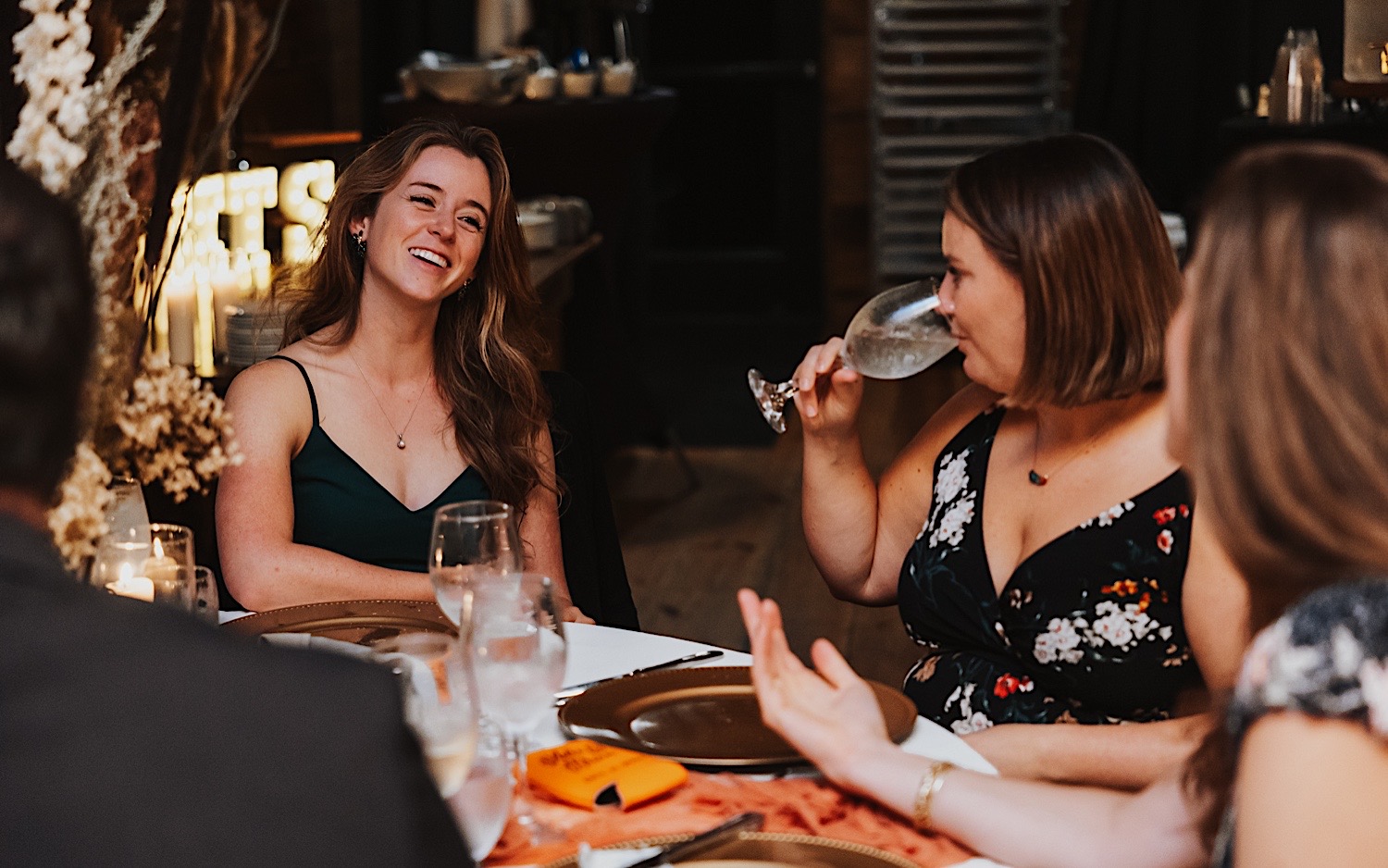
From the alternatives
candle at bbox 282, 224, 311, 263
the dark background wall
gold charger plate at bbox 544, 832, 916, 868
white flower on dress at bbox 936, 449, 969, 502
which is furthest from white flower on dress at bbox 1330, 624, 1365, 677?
the dark background wall

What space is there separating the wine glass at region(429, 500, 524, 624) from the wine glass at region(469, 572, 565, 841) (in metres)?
0.19

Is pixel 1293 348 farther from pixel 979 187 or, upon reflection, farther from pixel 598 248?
pixel 598 248

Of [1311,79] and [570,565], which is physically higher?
[1311,79]

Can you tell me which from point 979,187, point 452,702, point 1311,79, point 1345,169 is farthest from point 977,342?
point 1311,79

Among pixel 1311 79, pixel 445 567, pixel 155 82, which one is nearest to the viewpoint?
pixel 155 82

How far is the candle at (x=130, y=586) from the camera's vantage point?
4.85 ft

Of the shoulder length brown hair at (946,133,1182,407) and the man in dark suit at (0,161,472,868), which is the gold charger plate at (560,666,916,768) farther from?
the man in dark suit at (0,161,472,868)

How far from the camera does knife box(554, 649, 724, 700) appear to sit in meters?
1.59

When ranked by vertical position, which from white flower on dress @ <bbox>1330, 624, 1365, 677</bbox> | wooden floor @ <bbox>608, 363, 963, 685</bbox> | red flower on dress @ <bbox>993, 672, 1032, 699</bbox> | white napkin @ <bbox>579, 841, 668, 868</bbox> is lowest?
wooden floor @ <bbox>608, 363, 963, 685</bbox>

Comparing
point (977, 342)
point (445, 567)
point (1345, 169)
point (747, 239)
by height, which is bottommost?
point (747, 239)

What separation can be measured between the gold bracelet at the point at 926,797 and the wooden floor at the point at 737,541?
2427 millimetres

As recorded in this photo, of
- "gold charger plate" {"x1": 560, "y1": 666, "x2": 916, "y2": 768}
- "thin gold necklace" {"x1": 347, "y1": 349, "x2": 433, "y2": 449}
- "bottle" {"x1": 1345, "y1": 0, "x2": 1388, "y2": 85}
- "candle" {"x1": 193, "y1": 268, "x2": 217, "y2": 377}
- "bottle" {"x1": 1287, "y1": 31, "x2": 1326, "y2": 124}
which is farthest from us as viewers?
"bottle" {"x1": 1287, "y1": 31, "x2": 1326, "y2": 124}

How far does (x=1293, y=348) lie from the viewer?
98 centimetres

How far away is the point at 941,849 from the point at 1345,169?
62cm
